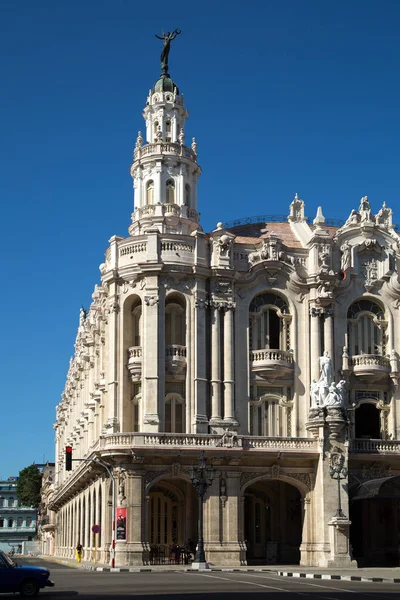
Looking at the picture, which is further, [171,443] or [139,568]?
[171,443]

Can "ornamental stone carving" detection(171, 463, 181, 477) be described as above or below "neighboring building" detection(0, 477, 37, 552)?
above

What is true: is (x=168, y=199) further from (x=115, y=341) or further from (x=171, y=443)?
(x=171, y=443)

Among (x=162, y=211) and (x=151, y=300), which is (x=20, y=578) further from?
(x=162, y=211)

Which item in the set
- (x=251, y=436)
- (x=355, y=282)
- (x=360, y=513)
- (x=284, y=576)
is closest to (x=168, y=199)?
(x=355, y=282)

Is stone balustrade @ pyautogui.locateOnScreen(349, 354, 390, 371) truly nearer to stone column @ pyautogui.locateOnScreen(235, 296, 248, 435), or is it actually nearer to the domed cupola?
stone column @ pyautogui.locateOnScreen(235, 296, 248, 435)

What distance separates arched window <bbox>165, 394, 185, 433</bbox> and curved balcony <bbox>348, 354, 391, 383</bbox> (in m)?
11.0

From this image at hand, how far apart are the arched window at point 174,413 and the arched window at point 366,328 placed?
39.0 feet

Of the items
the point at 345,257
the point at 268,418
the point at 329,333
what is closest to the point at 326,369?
the point at 329,333

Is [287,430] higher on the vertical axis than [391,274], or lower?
lower

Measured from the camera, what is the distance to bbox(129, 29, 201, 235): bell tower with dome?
220 ft

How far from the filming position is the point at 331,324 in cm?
6288

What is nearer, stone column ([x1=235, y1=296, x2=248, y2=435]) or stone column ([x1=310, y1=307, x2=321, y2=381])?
stone column ([x1=235, y1=296, x2=248, y2=435])

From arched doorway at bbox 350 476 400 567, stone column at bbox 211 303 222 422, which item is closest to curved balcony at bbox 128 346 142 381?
stone column at bbox 211 303 222 422

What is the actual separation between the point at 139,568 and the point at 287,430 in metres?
14.3
